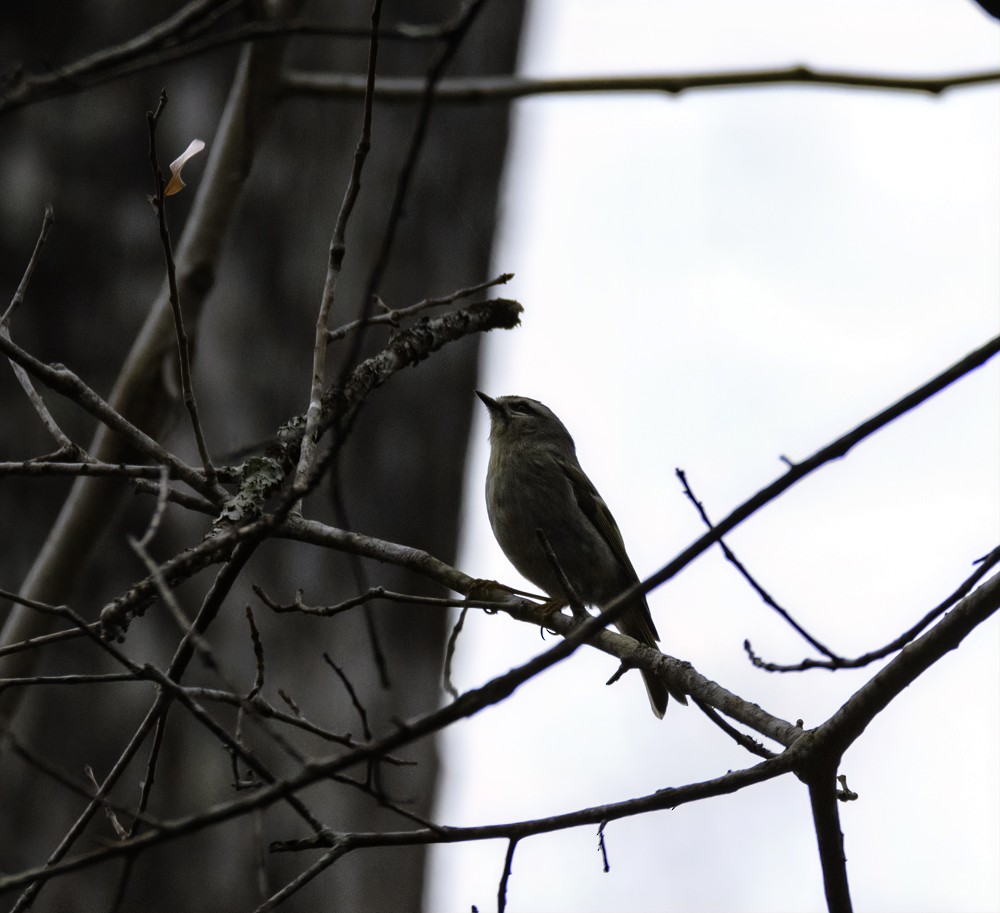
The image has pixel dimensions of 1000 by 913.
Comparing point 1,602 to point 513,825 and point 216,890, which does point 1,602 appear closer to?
point 216,890

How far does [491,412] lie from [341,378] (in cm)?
374

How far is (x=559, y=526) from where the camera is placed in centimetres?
477

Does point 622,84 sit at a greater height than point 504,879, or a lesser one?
greater

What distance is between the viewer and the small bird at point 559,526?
15.3 ft

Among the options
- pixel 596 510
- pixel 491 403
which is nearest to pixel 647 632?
pixel 596 510

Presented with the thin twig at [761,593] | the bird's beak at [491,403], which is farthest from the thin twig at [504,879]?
the bird's beak at [491,403]

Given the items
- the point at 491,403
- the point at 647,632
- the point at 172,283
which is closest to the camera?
the point at 172,283

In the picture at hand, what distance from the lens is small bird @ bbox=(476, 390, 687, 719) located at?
466 centimetres

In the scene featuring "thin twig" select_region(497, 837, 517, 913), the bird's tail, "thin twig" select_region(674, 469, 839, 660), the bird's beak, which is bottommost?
"thin twig" select_region(497, 837, 517, 913)

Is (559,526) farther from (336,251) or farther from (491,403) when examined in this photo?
(336,251)

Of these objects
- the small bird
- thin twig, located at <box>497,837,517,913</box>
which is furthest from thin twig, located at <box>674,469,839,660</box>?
the small bird

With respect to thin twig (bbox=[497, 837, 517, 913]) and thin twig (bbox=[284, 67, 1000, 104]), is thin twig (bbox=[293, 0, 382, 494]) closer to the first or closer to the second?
thin twig (bbox=[284, 67, 1000, 104])

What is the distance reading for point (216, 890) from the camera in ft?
14.4

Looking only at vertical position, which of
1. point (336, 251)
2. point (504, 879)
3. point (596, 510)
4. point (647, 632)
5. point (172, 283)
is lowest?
point (504, 879)
